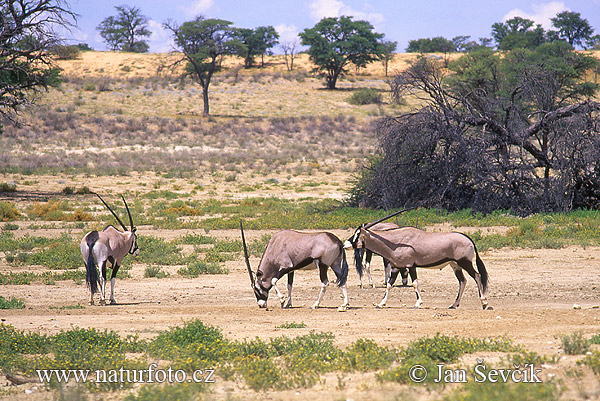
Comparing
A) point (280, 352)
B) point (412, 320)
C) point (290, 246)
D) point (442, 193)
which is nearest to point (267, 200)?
point (442, 193)

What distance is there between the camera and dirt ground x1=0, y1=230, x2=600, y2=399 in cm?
850

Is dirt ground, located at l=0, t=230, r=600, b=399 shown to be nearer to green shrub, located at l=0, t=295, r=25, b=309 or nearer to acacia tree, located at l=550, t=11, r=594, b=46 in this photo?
green shrub, located at l=0, t=295, r=25, b=309

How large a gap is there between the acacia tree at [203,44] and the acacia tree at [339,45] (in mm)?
14224

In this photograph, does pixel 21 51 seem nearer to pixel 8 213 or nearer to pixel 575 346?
pixel 8 213

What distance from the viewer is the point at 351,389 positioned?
6.52 metres

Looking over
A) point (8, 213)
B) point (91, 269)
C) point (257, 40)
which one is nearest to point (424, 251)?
point (91, 269)

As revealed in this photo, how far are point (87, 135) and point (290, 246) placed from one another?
41.0 metres

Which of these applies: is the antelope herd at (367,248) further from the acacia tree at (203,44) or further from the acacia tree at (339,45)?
the acacia tree at (339,45)

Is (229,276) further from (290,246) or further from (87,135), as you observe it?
(87,135)

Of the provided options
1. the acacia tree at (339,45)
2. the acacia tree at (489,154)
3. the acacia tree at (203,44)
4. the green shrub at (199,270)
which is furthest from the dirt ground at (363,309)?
the acacia tree at (339,45)

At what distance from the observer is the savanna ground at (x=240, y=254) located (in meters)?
7.36

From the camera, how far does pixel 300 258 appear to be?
1126cm

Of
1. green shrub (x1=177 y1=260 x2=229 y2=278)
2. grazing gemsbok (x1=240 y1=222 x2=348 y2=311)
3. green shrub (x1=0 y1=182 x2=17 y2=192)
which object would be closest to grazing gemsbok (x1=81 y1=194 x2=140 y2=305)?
grazing gemsbok (x1=240 y1=222 x2=348 y2=311)

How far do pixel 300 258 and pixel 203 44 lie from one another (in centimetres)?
5757
